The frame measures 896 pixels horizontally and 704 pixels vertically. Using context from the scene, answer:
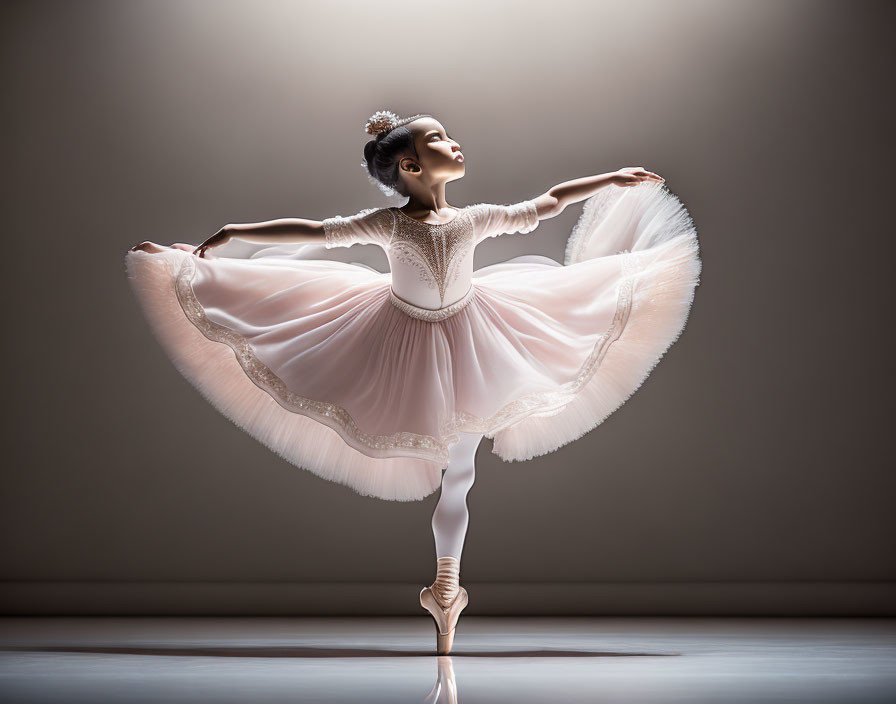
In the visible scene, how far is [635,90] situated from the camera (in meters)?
2.84

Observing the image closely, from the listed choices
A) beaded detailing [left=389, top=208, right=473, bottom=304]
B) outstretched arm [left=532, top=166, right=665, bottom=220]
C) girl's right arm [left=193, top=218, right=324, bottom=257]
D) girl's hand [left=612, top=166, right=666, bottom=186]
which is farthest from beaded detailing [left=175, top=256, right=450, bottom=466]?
girl's hand [left=612, top=166, right=666, bottom=186]

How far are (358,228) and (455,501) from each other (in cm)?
62

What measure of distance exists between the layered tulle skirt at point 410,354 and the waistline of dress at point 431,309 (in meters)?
0.01

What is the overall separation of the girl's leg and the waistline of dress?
0.89 feet

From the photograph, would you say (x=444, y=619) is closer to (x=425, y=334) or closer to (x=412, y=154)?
(x=425, y=334)

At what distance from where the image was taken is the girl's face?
216 cm

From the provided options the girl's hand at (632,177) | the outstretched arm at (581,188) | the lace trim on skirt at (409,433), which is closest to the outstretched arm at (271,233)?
the lace trim on skirt at (409,433)

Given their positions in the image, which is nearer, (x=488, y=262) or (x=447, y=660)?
(x=447, y=660)

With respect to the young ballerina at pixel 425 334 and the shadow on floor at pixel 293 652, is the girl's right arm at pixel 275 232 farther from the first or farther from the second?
the shadow on floor at pixel 293 652

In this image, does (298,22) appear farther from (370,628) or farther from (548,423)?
(370,628)

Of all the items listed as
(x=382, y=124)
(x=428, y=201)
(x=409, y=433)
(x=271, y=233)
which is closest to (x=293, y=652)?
(x=409, y=433)

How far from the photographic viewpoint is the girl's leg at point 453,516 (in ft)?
6.80

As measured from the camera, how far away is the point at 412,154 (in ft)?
7.14

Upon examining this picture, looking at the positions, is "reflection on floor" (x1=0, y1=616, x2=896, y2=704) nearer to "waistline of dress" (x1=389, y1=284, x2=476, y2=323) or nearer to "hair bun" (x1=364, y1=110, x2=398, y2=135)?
"waistline of dress" (x1=389, y1=284, x2=476, y2=323)
